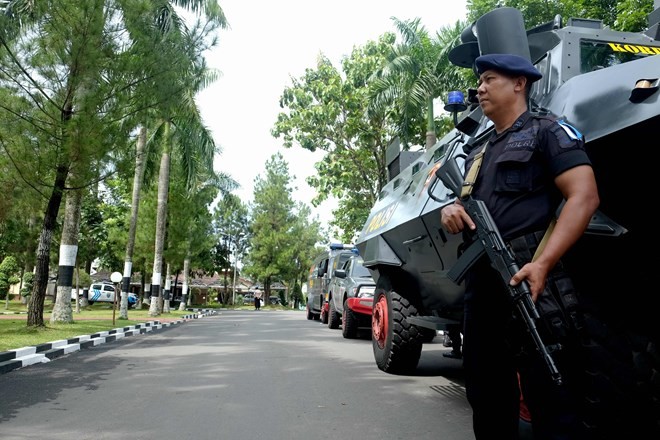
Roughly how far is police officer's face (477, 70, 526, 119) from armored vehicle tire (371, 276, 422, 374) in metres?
3.91

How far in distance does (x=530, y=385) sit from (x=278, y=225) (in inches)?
2398

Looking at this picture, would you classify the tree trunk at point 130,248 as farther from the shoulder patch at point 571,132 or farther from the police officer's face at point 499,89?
the shoulder patch at point 571,132

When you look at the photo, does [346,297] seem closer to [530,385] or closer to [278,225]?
[530,385]

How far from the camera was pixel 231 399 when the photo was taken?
18.9ft

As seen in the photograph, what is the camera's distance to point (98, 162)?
1238cm

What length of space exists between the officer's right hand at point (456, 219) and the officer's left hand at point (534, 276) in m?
0.37

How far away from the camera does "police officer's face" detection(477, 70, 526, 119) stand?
2689 millimetres

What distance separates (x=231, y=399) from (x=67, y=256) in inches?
367

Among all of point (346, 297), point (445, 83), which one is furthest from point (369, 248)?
point (445, 83)

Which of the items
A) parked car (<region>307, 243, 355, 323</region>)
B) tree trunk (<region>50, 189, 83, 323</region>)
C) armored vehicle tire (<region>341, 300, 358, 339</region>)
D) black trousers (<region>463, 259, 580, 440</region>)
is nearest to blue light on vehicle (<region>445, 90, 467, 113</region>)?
black trousers (<region>463, 259, 580, 440</region>)

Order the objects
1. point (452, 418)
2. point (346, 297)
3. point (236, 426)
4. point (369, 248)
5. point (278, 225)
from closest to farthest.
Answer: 1. point (236, 426)
2. point (452, 418)
3. point (369, 248)
4. point (346, 297)
5. point (278, 225)

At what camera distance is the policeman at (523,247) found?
2.31 meters

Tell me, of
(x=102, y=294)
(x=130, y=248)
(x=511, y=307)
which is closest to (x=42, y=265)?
(x=130, y=248)

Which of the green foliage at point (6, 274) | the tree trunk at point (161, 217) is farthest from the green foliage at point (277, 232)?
the tree trunk at point (161, 217)
